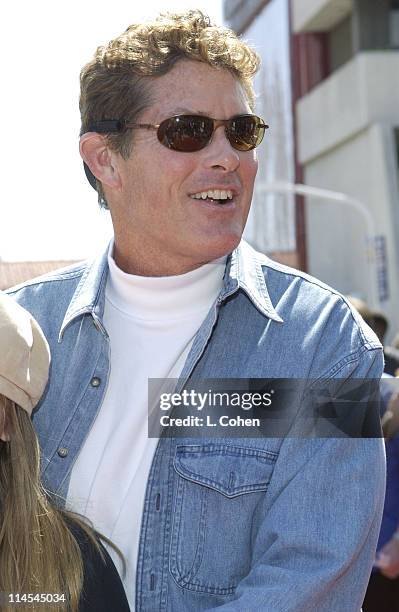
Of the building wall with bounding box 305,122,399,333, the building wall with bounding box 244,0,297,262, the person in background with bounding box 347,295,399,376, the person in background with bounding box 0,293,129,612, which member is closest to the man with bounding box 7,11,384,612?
the person in background with bounding box 0,293,129,612

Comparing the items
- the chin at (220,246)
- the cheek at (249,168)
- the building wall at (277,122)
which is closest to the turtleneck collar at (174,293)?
the chin at (220,246)

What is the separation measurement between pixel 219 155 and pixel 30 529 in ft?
3.11

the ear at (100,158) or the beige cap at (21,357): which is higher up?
the ear at (100,158)

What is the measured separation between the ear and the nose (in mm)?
306

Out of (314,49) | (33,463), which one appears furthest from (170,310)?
(314,49)

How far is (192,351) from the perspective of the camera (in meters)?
2.53

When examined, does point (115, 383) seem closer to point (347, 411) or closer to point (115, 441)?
point (115, 441)

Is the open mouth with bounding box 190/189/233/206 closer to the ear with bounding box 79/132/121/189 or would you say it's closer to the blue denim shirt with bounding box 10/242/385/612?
the blue denim shirt with bounding box 10/242/385/612

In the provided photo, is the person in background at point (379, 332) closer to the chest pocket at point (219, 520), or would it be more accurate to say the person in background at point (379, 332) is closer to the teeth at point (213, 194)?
the teeth at point (213, 194)

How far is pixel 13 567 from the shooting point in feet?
7.55

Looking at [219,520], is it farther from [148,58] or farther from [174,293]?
[148,58]

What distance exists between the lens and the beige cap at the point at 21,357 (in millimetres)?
2342

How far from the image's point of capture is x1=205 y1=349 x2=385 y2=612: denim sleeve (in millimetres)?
2229

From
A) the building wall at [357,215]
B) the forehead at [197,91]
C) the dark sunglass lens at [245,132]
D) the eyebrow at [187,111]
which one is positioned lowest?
the building wall at [357,215]
